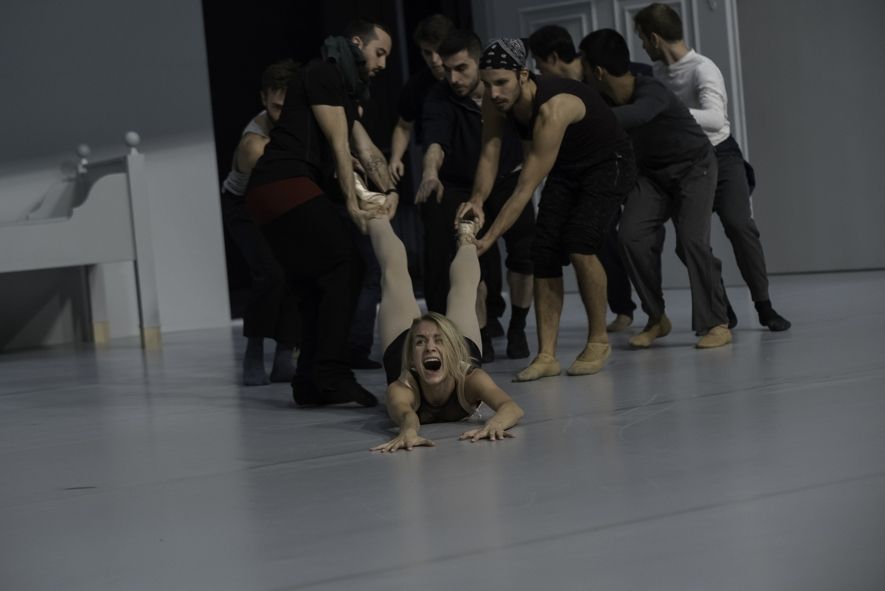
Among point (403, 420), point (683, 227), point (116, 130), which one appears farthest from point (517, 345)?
point (116, 130)

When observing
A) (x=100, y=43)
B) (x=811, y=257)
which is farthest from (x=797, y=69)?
(x=100, y=43)

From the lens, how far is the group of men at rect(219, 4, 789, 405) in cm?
469

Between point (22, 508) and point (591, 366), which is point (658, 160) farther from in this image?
point (22, 508)

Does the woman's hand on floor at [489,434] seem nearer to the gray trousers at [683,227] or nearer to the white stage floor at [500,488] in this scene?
the white stage floor at [500,488]

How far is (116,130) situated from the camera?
910 cm

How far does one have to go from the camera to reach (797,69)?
9117 mm

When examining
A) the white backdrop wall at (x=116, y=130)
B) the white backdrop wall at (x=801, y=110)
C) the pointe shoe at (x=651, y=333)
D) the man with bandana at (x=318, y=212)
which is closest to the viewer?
the man with bandana at (x=318, y=212)

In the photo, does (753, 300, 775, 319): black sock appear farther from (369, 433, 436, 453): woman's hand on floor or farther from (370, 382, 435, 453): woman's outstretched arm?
(369, 433, 436, 453): woman's hand on floor

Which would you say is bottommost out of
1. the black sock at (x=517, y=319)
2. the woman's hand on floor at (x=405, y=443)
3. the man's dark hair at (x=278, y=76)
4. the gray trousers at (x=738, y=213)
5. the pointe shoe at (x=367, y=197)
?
the woman's hand on floor at (x=405, y=443)

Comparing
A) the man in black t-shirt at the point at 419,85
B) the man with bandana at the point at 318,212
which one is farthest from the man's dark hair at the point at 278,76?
the man with bandana at the point at 318,212

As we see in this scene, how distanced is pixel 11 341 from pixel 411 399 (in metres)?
5.38

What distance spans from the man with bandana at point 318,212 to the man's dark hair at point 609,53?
3.59ft

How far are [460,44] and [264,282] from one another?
3.98 ft

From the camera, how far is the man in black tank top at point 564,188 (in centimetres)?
485
